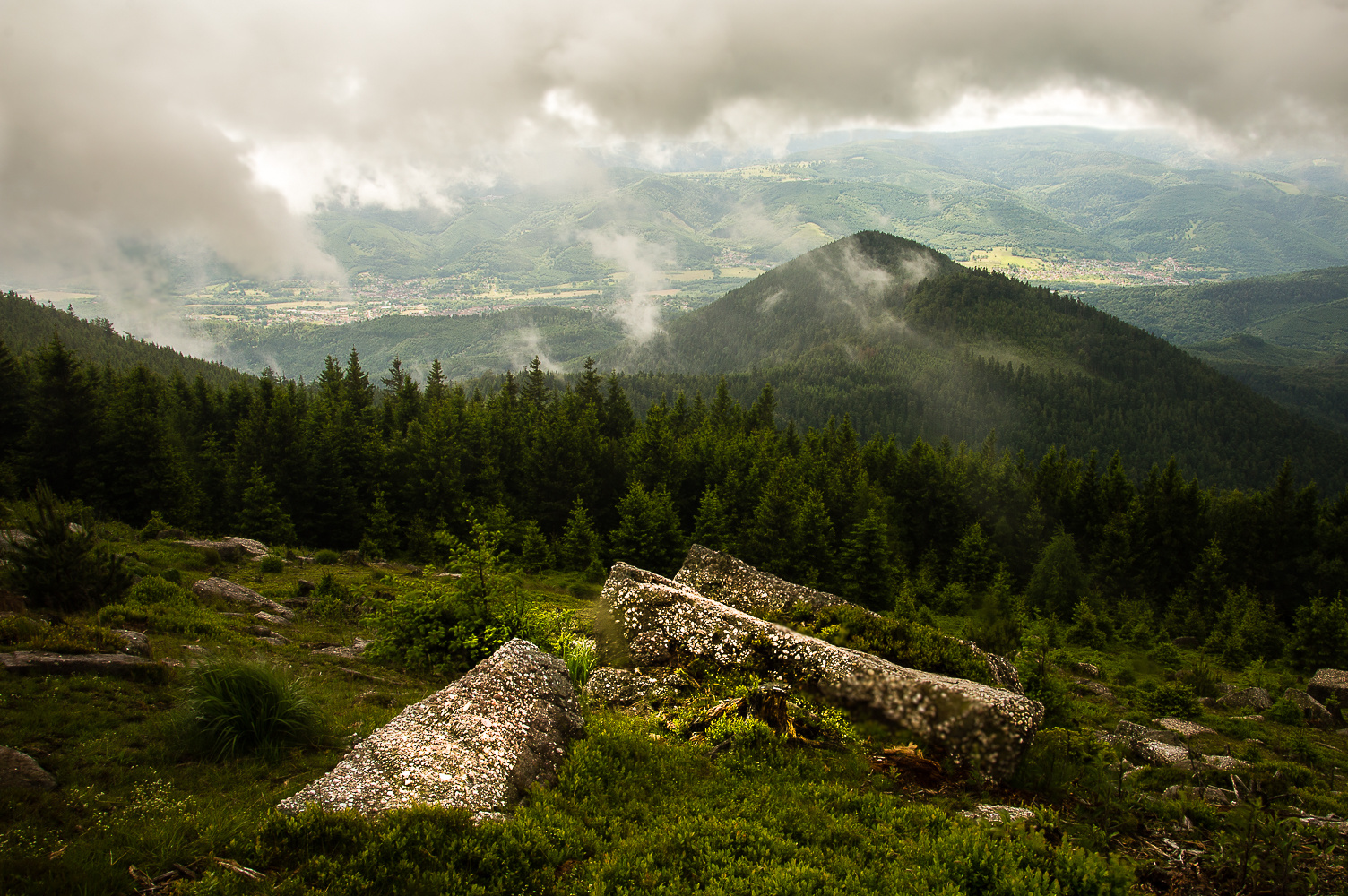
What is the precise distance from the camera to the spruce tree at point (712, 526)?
5225 cm

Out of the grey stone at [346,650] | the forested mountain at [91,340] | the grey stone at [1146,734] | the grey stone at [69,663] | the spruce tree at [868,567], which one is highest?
the forested mountain at [91,340]

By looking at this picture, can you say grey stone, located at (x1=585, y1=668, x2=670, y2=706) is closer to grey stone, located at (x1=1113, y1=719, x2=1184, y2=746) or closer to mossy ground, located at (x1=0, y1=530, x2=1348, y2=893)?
mossy ground, located at (x1=0, y1=530, x2=1348, y2=893)

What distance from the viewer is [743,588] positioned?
16.0 m

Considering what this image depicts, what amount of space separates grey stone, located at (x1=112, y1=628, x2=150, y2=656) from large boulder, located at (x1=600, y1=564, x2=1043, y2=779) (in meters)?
9.61

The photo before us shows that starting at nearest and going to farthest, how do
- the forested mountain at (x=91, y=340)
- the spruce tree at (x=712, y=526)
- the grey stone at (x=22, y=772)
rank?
the grey stone at (x=22, y=772) < the spruce tree at (x=712, y=526) < the forested mountain at (x=91, y=340)

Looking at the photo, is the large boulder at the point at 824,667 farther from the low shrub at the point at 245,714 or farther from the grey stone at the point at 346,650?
the grey stone at the point at 346,650

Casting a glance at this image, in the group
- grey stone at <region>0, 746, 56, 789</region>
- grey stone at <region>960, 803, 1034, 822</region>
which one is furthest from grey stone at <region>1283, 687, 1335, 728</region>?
Answer: grey stone at <region>0, 746, 56, 789</region>

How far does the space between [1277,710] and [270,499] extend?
61340mm

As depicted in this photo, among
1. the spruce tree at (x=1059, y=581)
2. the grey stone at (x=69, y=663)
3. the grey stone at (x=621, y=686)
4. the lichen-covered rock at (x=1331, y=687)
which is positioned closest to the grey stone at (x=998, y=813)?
the grey stone at (x=621, y=686)

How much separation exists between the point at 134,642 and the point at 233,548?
18859mm

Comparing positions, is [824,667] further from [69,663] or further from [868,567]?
[868,567]

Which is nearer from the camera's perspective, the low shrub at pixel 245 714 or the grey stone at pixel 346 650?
the low shrub at pixel 245 714

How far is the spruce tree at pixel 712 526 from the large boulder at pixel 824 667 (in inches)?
1484

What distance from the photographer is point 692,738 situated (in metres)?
9.52
